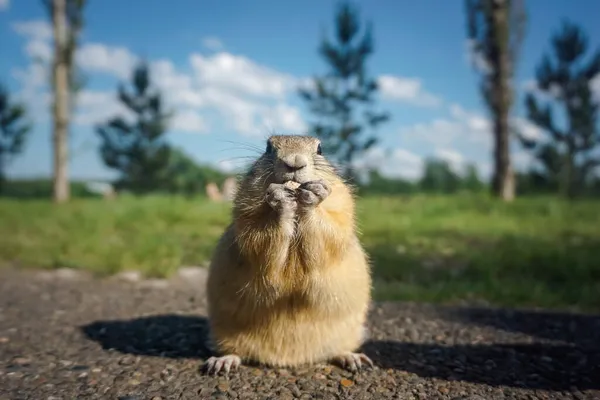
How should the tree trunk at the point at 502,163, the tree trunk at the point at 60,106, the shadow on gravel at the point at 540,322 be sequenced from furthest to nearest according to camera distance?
the tree trunk at the point at 60,106
the tree trunk at the point at 502,163
the shadow on gravel at the point at 540,322

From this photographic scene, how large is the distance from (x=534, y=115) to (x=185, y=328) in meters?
25.3

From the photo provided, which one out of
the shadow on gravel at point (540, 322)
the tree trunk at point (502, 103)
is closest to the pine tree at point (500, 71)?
the tree trunk at point (502, 103)

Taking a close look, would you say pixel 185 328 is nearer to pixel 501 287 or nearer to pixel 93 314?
pixel 93 314

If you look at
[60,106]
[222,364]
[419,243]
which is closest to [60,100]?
[60,106]

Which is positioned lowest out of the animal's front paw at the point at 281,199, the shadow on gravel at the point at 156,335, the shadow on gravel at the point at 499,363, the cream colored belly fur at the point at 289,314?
the shadow on gravel at the point at 156,335

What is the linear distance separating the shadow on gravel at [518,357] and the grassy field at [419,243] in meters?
1.23

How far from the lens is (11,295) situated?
17.1ft

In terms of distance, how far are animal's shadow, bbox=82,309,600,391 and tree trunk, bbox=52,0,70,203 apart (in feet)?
40.7

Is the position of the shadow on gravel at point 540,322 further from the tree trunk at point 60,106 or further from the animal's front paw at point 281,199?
the tree trunk at point 60,106

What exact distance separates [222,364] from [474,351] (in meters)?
1.72

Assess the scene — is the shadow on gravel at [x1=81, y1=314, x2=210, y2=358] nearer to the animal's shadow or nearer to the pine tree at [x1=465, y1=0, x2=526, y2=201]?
the animal's shadow

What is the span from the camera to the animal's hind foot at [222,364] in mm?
2932

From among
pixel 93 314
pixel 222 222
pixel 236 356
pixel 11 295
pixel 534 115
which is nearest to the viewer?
pixel 236 356

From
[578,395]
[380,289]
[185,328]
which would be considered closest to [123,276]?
[185,328]
